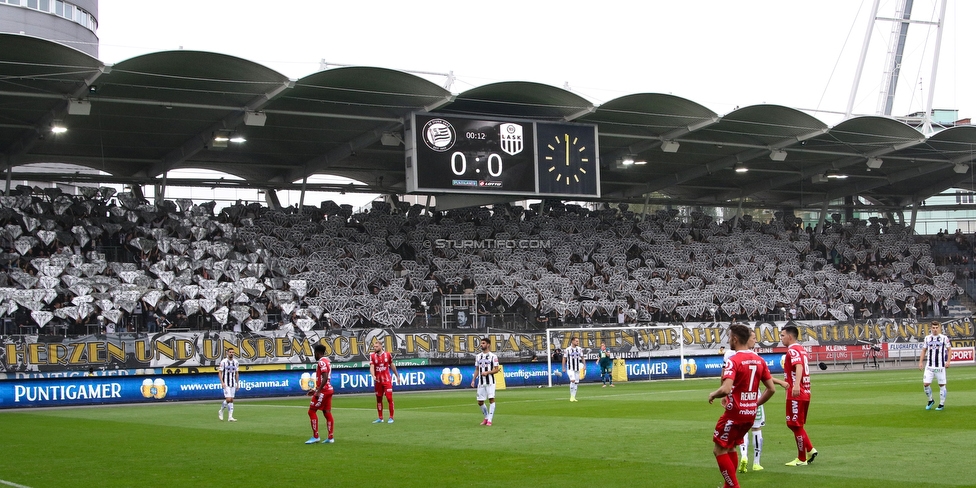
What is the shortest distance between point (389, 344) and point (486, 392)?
17.6 meters

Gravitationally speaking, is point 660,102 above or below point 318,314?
above

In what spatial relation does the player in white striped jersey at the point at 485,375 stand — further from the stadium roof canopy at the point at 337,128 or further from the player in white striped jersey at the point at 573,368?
the stadium roof canopy at the point at 337,128

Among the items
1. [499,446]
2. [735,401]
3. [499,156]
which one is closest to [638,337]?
[499,156]

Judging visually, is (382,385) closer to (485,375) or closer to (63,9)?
(485,375)

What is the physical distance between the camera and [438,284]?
4453 centimetres

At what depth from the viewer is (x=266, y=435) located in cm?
1991

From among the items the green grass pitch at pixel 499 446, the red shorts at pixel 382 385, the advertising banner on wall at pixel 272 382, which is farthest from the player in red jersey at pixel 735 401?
the advertising banner on wall at pixel 272 382

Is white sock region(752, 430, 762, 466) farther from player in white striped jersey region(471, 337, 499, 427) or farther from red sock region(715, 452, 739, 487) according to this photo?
player in white striped jersey region(471, 337, 499, 427)

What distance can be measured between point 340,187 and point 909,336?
29.9m

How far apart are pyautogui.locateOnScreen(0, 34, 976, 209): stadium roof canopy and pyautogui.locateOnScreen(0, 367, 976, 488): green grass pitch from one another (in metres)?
11.9

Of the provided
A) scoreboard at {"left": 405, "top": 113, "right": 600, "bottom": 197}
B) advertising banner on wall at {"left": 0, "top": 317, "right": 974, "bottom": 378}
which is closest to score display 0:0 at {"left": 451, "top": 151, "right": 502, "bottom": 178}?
scoreboard at {"left": 405, "top": 113, "right": 600, "bottom": 197}

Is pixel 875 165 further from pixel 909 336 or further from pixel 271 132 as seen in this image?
pixel 271 132

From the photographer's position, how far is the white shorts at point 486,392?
21.8 meters

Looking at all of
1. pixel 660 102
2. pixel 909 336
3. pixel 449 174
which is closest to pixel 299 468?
pixel 449 174
